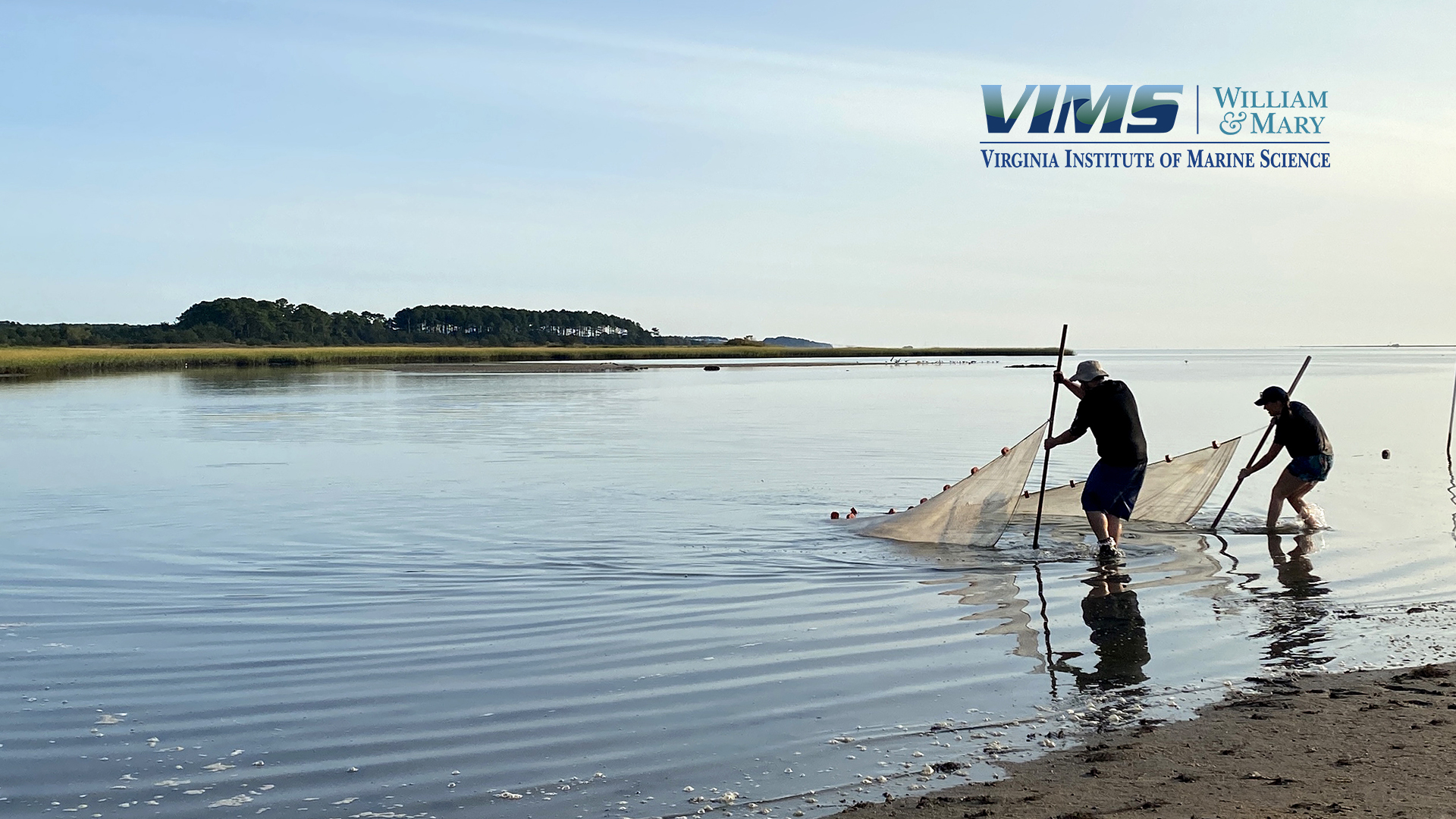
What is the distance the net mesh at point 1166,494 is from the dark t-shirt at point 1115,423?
219 centimetres

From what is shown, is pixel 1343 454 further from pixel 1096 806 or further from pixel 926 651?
pixel 1096 806

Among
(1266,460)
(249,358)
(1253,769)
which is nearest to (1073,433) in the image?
(1266,460)

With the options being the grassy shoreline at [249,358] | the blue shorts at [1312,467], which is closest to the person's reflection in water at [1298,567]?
the blue shorts at [1312,467]

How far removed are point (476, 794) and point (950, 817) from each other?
6.41 ft

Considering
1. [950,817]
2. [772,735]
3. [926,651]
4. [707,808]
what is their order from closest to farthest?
[950,817] → [707,808] → [772,735] → [926,651]

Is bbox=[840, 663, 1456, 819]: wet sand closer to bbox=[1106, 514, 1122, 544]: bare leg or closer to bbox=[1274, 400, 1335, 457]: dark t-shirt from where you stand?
bbox=[1106, 514, 1122, 544]: bare leg

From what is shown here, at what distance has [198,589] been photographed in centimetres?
962

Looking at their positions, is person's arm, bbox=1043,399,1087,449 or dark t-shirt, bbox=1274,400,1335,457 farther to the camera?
dark t-shirt, bbox=1274,400,1335,457

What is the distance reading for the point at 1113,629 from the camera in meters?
8.05

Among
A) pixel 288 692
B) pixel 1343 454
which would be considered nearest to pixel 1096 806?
pixel 288 692

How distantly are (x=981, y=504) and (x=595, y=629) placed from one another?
17.1ft

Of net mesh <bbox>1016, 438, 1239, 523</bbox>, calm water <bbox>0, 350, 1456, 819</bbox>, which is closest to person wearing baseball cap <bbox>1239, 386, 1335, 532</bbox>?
calm water <bbox>0, 350, 1456, 819</bbox>

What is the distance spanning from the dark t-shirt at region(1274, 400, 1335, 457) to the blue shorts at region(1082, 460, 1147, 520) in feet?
7.90

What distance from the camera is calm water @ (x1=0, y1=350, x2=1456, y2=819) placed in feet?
17.5
